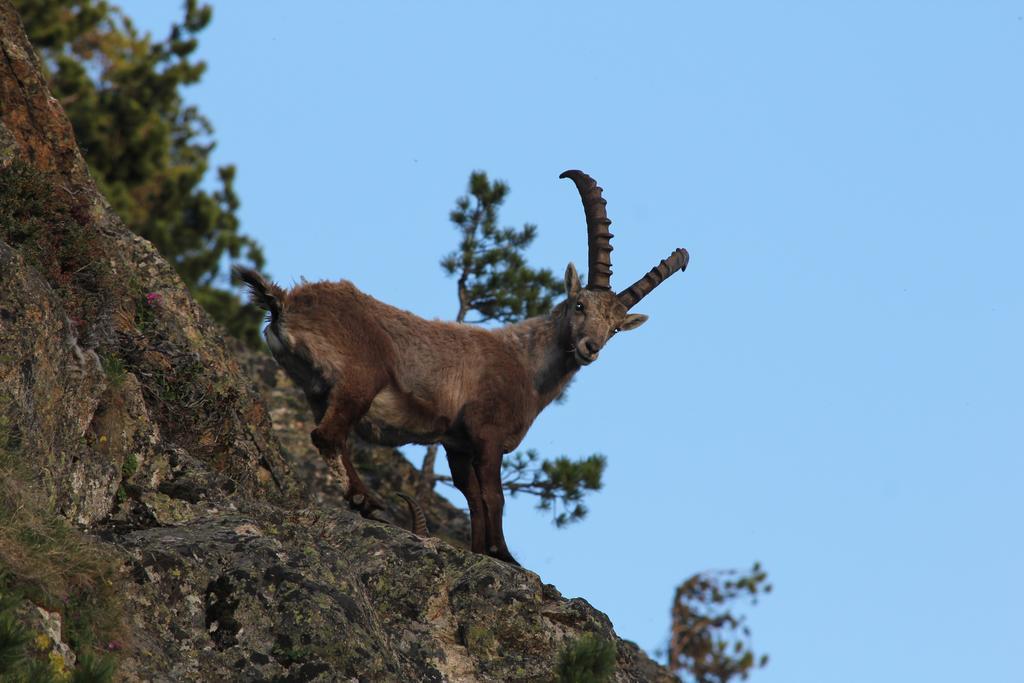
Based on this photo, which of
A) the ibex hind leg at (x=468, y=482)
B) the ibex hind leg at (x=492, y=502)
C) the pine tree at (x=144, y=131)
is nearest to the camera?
the ibex hind leg at (x=492, y=502)

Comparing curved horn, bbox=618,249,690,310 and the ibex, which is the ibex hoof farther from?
curved horn, bbox=618,249,690,310

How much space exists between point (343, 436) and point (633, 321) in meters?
4.27

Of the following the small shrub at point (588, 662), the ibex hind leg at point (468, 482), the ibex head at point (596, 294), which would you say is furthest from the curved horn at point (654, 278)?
the small shrub at point (588, 662)

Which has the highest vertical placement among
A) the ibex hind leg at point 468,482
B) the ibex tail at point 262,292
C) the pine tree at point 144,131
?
the pine tree at point 144,131

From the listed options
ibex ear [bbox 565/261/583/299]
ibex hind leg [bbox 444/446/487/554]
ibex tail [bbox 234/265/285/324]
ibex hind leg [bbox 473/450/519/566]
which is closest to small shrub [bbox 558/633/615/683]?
ibex hind leg [bbox 473/450/519/566]

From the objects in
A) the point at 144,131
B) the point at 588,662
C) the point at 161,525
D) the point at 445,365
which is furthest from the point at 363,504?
the point at 144,131

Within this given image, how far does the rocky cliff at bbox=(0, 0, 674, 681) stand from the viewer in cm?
824

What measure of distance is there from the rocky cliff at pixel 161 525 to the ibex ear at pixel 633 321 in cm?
373

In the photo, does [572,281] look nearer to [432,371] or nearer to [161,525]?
[432,371]

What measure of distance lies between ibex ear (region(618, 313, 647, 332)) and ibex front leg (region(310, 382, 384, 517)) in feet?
12.4

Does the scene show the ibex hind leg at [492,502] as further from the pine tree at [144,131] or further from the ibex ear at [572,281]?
the pine tree at [144,131]

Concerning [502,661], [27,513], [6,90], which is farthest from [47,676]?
[6,90]

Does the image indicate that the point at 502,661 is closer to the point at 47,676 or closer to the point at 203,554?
the point at 203,554

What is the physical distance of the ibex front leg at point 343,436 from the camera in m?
12.2
